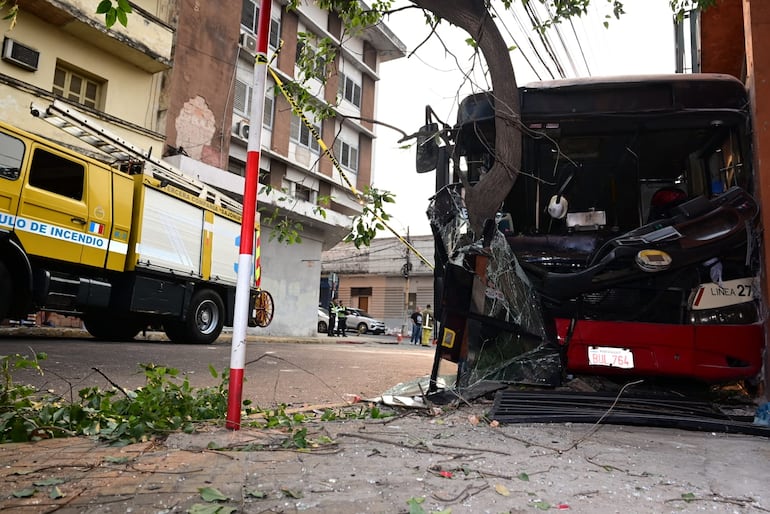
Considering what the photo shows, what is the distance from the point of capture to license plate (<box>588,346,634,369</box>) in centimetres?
403

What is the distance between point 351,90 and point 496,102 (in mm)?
22150

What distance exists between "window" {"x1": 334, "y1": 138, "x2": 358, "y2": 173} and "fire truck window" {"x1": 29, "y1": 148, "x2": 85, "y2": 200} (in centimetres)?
1722

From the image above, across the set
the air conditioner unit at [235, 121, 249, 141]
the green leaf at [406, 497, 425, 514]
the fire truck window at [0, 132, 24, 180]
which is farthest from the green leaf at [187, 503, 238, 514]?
the air conditioner unit at [235, 121, 249, 141]

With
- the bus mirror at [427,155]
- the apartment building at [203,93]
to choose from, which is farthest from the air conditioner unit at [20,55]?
the bus mirror at [427,155]

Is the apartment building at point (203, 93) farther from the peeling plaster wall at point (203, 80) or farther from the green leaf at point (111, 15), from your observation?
the green leaf at point (111, 15)

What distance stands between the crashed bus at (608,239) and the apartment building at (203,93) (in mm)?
1585

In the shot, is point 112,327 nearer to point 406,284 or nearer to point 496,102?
point 496,102

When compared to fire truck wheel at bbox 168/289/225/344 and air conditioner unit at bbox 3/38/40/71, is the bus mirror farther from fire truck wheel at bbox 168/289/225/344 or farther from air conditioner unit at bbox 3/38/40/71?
air conditioner unit at bbox 3/38/40/71

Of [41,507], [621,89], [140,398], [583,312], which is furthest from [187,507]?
[621,89]

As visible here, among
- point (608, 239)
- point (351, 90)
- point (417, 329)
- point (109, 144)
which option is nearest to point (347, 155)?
point (351, 90)

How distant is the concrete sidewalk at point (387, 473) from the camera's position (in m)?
1.87

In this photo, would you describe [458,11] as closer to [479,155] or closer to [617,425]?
[479,155]

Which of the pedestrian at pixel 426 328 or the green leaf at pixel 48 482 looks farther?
the pedestrian at pixel 426 328

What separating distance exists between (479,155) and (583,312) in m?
1.65
